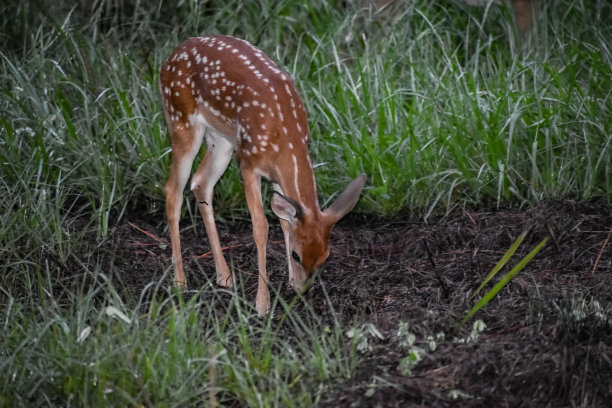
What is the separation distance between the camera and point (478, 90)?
6.95 m

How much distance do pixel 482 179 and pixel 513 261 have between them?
0.89 meters

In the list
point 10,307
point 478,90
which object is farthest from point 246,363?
point 478,90

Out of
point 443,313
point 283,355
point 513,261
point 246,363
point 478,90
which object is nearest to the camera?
point 246,363

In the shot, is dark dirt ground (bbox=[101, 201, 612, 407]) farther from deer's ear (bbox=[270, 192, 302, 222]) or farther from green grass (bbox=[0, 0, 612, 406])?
deer's ear (bbox=[270, 192, 302, 222])

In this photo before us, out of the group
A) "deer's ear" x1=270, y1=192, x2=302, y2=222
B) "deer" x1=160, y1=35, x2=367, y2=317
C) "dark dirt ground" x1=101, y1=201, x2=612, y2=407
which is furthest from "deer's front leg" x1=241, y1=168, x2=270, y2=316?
"deer's ear" x1=270, y1=192, x2=302, y2=222

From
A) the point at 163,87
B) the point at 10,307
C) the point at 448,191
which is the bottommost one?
the point at 448,191

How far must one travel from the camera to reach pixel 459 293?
16.9ft

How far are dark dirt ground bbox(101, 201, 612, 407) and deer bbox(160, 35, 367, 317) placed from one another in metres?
0.33

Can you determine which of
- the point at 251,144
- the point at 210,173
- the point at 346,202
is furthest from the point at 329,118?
the point at 346,202

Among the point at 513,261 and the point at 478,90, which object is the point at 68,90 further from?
the point at 513,261

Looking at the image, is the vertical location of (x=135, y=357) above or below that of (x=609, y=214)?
above

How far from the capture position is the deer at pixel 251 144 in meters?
4.95

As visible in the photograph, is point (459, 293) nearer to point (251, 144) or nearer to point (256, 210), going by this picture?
point (256, 210)

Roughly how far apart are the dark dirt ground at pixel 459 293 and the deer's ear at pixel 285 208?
0.47 meters
